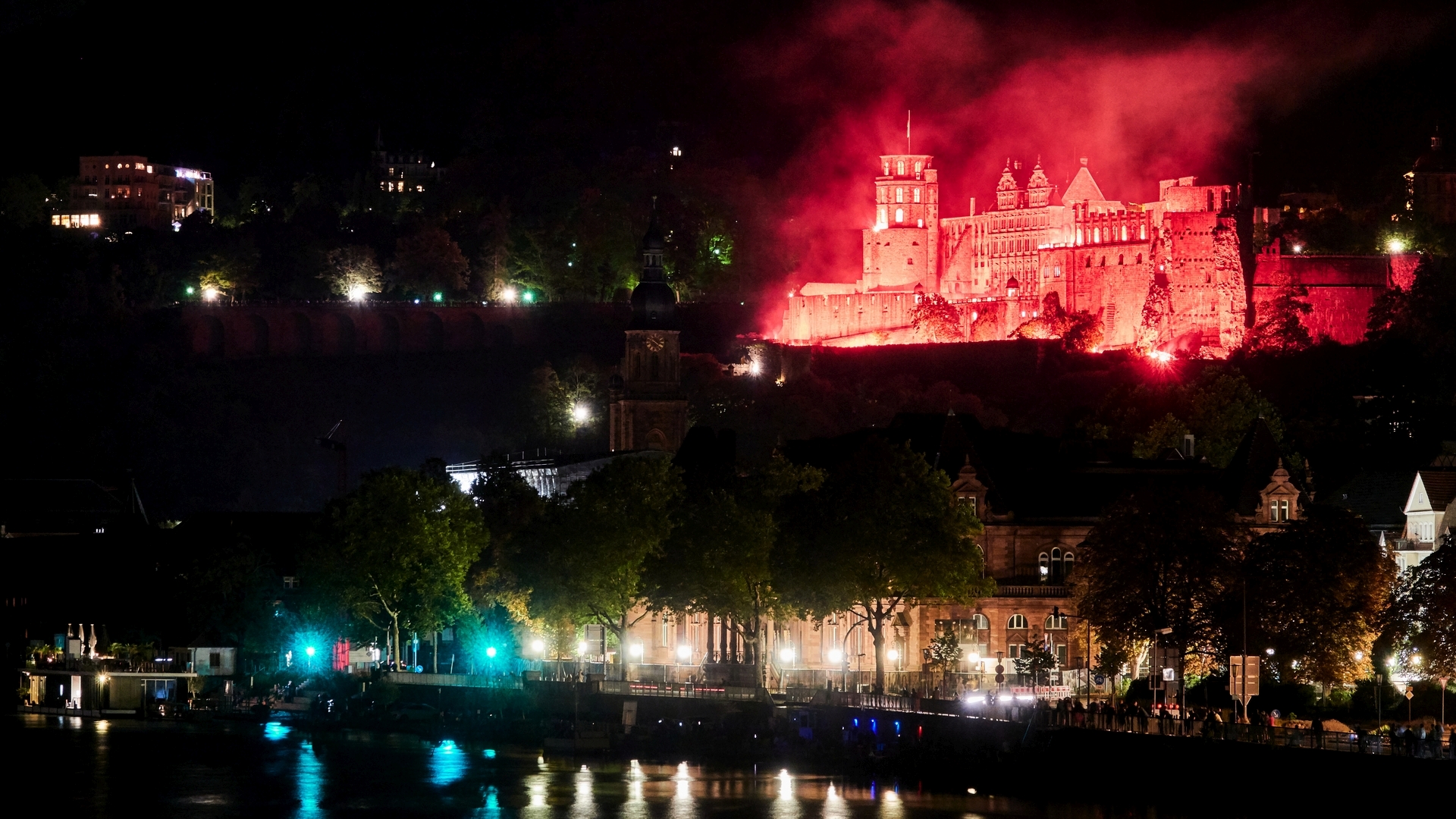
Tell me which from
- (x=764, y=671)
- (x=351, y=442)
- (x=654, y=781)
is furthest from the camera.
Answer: (x=351, y=442)

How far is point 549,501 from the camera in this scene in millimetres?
112812

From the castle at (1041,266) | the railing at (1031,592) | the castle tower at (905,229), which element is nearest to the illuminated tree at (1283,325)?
the castle at (1041,266)

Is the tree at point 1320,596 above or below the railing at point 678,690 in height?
above

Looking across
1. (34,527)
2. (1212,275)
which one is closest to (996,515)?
(34,527)

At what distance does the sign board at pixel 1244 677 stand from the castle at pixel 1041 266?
304 feet

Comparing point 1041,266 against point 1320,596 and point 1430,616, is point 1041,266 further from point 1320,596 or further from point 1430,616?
point 1430,616

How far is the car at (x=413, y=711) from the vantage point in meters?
104

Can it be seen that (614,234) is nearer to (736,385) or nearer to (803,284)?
(803,284)

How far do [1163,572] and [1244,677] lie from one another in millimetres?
10987

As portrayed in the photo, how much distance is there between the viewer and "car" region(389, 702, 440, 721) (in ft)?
343

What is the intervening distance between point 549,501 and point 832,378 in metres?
60.0

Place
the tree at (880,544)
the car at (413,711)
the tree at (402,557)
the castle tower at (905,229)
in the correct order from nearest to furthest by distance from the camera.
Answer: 1. the tree at (880,544)
2. the car at (413,711)
3. the tree at (402,557)
4. the castle tower at (905,229)

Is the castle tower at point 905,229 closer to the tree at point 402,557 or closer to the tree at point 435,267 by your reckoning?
the tree at point 435,267

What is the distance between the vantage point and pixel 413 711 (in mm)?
105125
